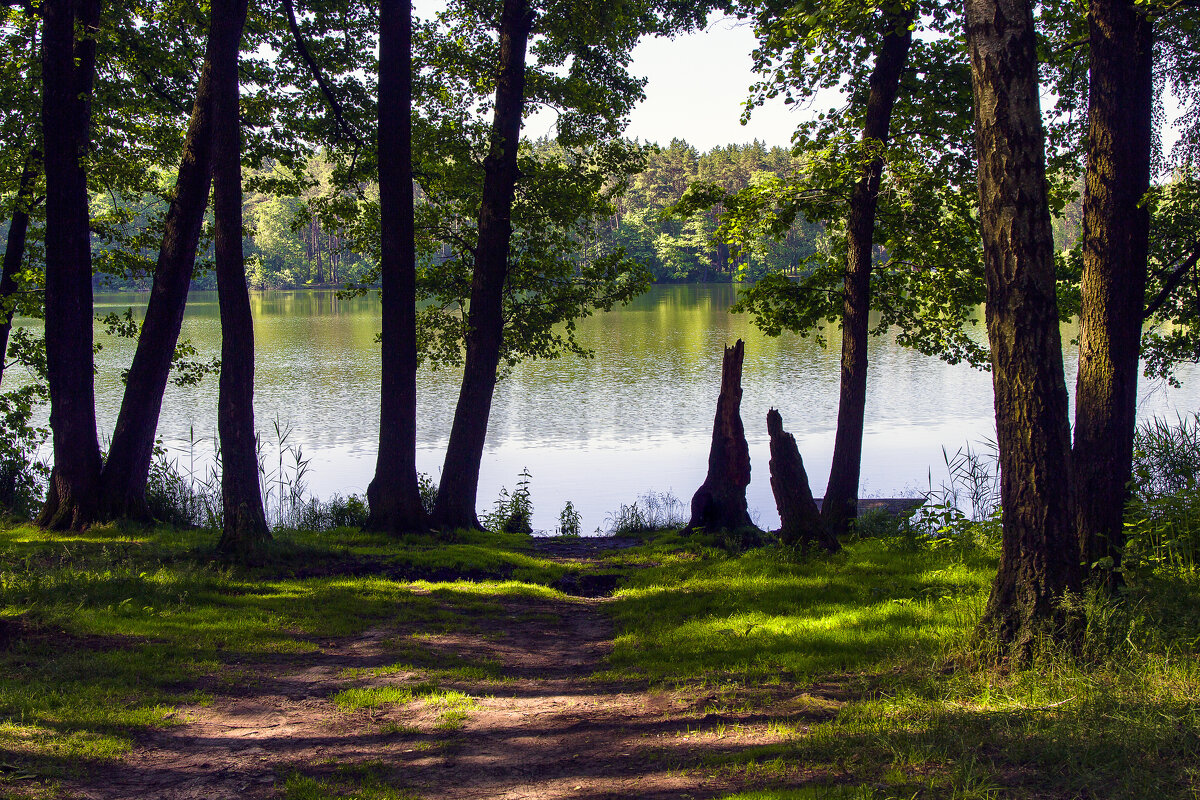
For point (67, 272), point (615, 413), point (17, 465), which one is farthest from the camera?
point (615, 413)

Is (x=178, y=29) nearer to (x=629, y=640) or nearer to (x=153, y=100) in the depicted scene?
(x=153, y=100)

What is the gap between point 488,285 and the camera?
12500 mm

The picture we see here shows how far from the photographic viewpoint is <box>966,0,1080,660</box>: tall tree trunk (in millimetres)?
4859

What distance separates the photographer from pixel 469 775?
4.05m

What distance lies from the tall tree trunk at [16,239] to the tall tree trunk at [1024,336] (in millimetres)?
12277

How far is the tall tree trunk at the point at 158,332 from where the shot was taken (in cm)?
1041

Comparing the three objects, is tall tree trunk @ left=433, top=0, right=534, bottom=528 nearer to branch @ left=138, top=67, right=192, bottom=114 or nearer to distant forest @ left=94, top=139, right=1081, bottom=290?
branch @ left=138, top=67, right=192, bottom=114

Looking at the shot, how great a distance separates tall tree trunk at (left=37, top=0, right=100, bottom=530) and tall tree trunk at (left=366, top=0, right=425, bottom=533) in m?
3.46

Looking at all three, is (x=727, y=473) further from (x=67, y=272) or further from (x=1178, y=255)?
(x=67, y=272)

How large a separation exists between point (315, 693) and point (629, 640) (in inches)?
91.7

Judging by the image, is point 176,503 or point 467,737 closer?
point 467,737

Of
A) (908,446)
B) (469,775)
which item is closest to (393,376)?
(469,775)

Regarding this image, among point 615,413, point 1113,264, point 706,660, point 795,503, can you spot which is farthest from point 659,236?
point 706,660

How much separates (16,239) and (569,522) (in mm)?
9553
